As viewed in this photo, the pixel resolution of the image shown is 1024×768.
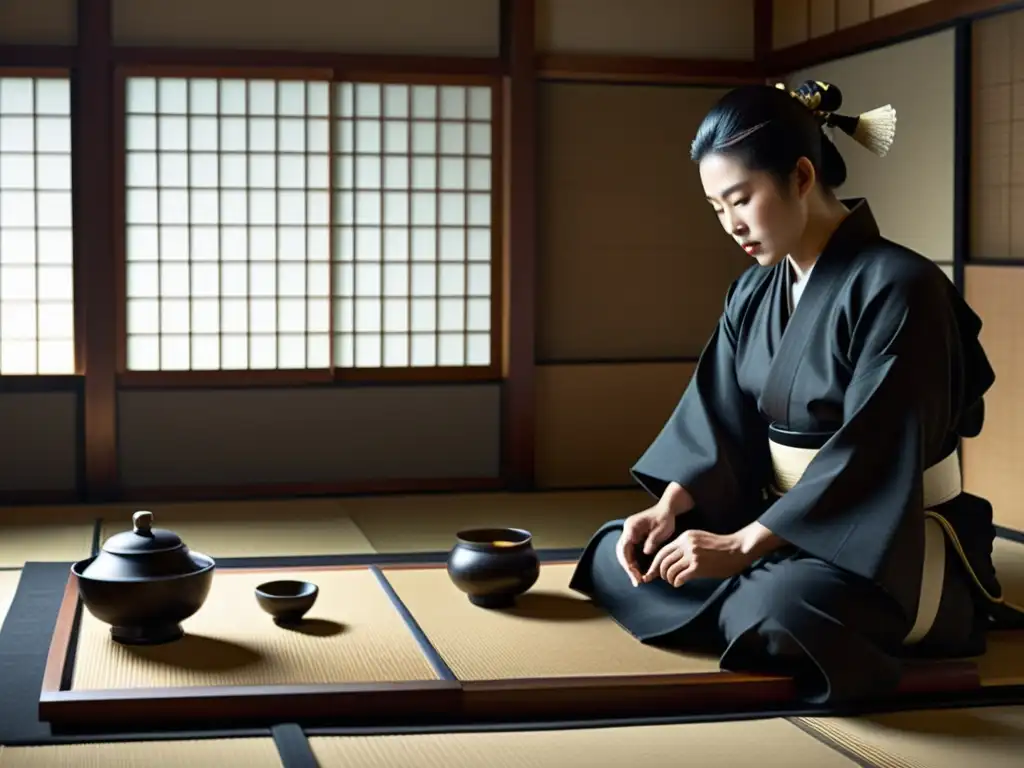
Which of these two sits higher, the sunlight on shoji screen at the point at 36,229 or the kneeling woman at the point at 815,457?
the sunlight on shoji screen at the point at 36,229

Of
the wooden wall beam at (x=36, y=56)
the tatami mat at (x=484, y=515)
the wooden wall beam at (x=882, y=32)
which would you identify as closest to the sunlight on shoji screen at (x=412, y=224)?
the tatami mat at (x=484, y=515)

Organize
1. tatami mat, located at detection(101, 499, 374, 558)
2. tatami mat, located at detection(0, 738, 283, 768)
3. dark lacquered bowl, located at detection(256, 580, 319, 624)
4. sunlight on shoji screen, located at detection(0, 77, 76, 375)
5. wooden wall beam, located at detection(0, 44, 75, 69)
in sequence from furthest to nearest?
sunlight on shoji screen, located at detection(0, 77, 76, 375), wooden wall beam, located at detection(0, 44, 75, 69), tatami mat, located at detection(101, 499, 374, 558), dark lacquered bowl, located at detection(256, 580, 319, 624), tatami mat, located at detection(0, 738, 283, 768)

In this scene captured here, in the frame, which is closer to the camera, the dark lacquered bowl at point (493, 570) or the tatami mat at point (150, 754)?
the tatami mat at point (150, 754)

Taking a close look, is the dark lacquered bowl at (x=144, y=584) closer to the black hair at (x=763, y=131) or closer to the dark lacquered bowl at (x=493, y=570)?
the dark lacquered bowl at (x=493, y=570)

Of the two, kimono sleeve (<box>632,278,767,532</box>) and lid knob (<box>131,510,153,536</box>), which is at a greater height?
kimono sleeve (<box>632,278,767,532</box>)

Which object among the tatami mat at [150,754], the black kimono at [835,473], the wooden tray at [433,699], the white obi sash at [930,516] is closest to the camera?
the tatami mat at [150,754]

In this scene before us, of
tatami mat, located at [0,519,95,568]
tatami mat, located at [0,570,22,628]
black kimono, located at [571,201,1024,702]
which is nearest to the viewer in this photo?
black kimono, located at [571,201,1024,702]

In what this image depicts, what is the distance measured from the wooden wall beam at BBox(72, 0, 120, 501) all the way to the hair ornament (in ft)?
11.1

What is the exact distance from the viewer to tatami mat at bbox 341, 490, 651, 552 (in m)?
5.20

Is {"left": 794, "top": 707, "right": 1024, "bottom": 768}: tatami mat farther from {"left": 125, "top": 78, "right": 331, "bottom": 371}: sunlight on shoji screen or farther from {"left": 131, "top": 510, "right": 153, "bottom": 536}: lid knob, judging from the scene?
{"left": 125, "top": 78, "right": 331, "bottom": 371}: sunlight on shoji screen

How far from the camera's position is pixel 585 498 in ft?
20.4

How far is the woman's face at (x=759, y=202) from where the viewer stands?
3361 mm

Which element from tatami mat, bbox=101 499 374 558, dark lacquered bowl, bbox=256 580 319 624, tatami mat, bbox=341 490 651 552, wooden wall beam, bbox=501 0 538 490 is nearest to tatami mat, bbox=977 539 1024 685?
tatami mat, bbox=341 490 651 552

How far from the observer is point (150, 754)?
274cm
